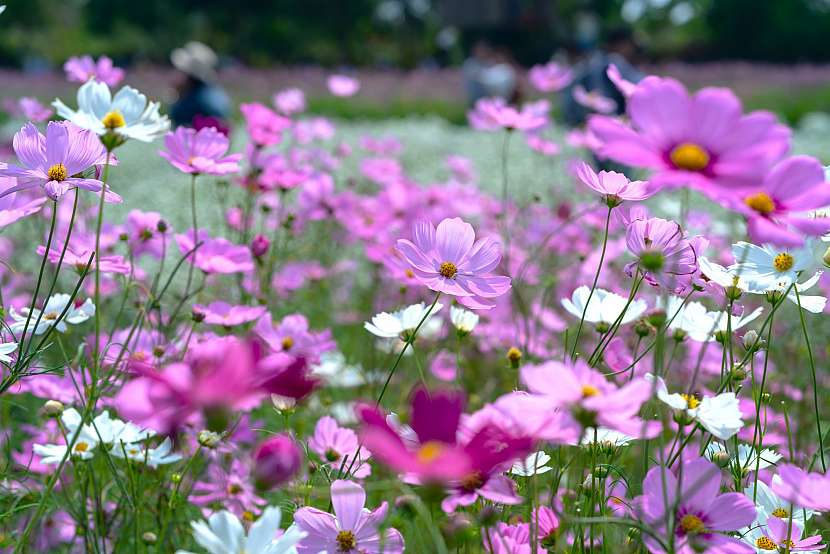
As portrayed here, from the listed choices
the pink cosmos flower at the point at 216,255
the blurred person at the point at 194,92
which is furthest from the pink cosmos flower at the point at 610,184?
the blurred person at the point at 194,92

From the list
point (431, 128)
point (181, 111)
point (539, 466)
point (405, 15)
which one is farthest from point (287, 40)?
point (539, 466)

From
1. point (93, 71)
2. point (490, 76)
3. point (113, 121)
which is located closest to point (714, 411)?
point (113, 121)

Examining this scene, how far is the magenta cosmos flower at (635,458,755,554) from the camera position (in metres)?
0.60

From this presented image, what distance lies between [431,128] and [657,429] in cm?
684

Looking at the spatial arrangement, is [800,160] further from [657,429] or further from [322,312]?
[322,312]

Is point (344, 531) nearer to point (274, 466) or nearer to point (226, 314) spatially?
point (274, 466)

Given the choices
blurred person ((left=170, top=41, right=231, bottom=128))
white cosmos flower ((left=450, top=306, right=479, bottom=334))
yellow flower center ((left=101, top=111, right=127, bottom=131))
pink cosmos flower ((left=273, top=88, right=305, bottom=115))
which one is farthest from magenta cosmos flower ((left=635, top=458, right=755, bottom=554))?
blurred person ((left=170, top=41, right=231, bottom=128))

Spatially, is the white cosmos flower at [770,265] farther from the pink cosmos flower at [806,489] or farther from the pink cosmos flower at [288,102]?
the pink cosmos flower at [288,102]

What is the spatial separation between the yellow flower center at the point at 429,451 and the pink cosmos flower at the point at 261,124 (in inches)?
34.7

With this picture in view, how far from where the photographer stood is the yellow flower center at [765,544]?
714 mm

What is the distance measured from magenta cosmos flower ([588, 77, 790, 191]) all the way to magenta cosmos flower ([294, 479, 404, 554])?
33cm

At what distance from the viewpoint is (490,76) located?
6.15 metres

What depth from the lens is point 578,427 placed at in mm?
507

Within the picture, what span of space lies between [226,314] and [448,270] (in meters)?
0.41
